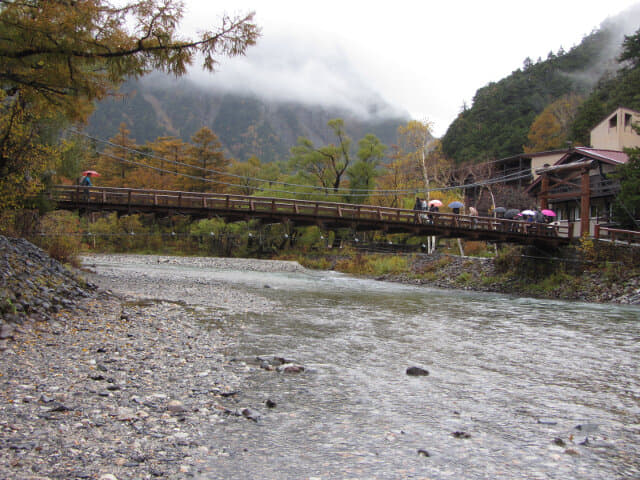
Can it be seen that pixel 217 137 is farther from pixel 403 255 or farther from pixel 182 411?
pixel 182 411

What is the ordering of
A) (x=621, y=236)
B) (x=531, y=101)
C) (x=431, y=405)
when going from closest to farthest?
(x=431, y=405) < (x=621, y=236) < (x=531, y=101)

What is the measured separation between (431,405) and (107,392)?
11.5 ft

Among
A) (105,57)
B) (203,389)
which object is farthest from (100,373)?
(105,57)

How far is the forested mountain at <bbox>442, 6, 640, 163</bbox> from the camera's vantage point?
171ft

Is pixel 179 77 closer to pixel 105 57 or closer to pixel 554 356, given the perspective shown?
pixel 105 57

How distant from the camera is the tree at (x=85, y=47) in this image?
6.17 meters

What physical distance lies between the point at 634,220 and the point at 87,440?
27.8 meters

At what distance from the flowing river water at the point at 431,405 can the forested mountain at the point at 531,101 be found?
152 ft

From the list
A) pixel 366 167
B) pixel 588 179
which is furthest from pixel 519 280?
pixel 366 167

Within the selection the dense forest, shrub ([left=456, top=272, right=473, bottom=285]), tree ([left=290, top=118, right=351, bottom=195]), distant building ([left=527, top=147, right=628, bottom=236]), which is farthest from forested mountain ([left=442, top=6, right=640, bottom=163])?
shrub ([left=456, top=272, right=473, bottom=285])

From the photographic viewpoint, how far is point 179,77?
23.2ft

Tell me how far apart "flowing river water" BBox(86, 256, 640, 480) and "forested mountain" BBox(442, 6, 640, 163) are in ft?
152

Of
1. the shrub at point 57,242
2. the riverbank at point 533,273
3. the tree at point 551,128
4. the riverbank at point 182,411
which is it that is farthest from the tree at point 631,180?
the tree at point 551,128

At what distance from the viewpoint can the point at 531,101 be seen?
74.9 meters
